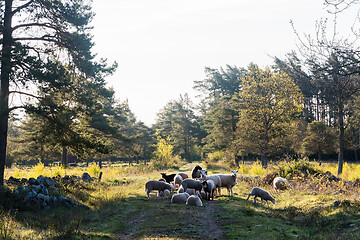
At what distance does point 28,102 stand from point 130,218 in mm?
7982

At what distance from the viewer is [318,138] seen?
35.8 meters

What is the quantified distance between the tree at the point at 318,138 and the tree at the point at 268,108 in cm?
1223

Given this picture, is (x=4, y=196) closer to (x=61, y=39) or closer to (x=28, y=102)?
(x=28, y=102)

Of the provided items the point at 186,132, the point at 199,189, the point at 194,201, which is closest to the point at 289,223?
the point at 194,201

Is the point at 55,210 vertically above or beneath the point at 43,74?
beneath

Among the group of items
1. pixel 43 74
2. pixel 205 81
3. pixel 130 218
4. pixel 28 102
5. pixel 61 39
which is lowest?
pixel 130 218

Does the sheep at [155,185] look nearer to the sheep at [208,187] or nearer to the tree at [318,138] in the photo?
the sheep at [208,187]

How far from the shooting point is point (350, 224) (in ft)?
26.2

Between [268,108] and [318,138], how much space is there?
49.8 feet

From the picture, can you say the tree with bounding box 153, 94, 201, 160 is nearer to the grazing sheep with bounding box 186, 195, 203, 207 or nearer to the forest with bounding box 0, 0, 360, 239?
the forest with bounding box 0, 0, 360, 239

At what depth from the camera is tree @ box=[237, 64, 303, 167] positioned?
25.4 meters

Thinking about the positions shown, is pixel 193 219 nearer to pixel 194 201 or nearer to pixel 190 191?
pixel 194 201

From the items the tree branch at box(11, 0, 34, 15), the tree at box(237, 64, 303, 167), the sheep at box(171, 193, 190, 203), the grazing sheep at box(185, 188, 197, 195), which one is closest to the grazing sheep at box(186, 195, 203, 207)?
the sheep at box(171, 193, 190, 203)

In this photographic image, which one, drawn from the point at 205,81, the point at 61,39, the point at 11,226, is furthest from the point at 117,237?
the point at 205,81
